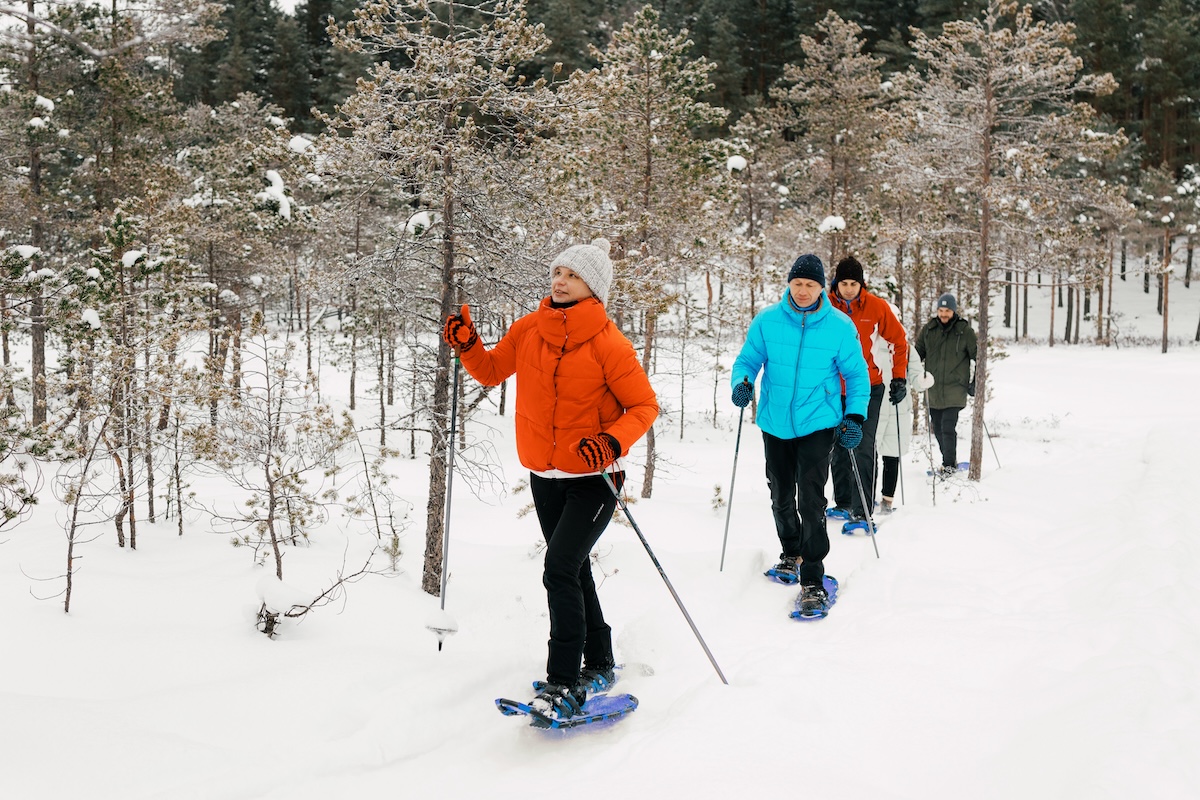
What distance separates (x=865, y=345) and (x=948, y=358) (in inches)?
143

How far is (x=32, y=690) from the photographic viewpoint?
3736 mm

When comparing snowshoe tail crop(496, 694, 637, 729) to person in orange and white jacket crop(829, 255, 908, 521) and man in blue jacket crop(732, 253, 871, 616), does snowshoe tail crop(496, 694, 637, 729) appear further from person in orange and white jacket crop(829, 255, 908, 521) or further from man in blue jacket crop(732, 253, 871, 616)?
person in orange and white jacket crop(829, 255, 908, 521)

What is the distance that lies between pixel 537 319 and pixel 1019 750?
2.81 metres

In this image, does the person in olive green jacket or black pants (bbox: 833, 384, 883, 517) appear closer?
black pants (bbox: 833, 384, 883, 517)

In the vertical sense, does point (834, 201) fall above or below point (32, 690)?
above

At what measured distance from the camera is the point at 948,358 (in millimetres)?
10062

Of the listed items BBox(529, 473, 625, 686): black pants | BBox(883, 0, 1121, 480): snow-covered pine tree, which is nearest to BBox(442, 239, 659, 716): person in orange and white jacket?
BBox(529, 473, 625, 686): black pants

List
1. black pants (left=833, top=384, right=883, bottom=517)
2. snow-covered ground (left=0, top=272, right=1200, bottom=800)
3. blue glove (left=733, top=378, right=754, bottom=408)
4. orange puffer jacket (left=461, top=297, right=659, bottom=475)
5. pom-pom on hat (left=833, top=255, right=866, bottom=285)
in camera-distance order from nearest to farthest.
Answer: snow-covered ground (left=0, top=272, right=1200, bottom=800) < orange puffer jacket (left=461, top=297, right=659, bottom=475) < blue glove (left=733, top=378, right=754, bottom=408) < pom-pom on hat (left=833, top=255, right=866, bottom=285) < black pants (left=833, top=384, right=883, bottom=517)

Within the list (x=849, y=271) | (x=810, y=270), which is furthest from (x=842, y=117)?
(x=810, y=270)

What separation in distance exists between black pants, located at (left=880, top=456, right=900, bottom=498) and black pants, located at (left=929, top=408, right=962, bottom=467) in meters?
2.83

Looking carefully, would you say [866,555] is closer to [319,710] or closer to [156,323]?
[319,710]

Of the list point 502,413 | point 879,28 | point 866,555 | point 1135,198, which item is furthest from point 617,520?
point 879,28

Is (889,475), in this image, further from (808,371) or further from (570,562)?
(570,562)

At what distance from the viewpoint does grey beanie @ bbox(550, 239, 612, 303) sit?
3736 millimetres
